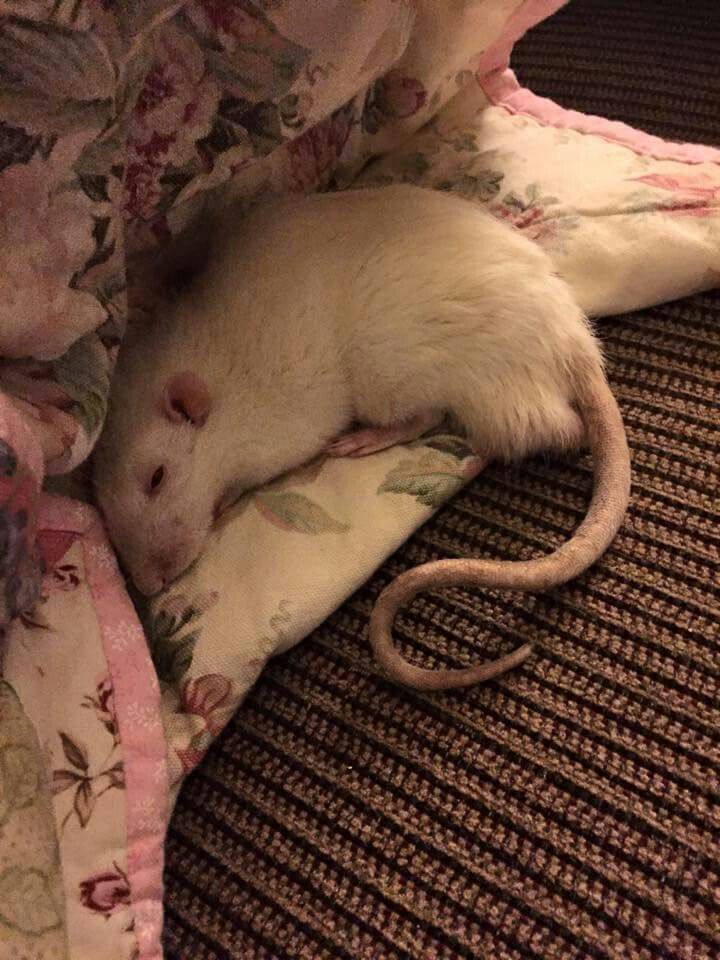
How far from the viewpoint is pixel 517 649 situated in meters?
0.89

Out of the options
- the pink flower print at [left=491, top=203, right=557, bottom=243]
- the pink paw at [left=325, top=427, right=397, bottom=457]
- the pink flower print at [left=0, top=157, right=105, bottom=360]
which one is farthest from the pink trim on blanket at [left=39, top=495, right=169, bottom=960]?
the pink flower print at [left=491, top=203, right=557, bottom=243]

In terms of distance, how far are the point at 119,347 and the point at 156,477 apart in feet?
0.58

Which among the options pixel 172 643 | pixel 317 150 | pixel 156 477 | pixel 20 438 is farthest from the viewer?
pixel 317 150

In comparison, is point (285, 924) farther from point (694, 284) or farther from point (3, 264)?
point (694, 284)

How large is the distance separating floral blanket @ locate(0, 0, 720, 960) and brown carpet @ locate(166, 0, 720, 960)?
59 mm

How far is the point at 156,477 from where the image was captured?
1.01m

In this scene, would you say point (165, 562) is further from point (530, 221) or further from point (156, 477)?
point (530, 221)

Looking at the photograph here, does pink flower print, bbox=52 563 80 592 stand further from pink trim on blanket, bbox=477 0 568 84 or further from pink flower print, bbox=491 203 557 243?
pink trim on blanket, bbox=477 0 568 84

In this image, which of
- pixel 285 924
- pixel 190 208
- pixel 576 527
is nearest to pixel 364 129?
pixel 190 208

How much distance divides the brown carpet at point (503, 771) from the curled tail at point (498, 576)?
31 mm

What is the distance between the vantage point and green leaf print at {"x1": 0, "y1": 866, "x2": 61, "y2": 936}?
0.67m

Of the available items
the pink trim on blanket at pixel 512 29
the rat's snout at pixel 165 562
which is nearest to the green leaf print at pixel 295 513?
the rat's snout at pixel 165 562

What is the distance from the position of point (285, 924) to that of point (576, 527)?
53 centimetres

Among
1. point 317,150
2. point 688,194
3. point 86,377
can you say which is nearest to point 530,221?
point 688,194
